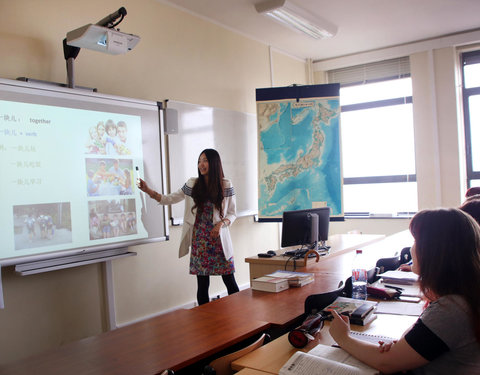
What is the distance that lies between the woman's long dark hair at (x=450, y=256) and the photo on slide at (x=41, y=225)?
258cm

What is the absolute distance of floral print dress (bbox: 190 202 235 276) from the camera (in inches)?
145

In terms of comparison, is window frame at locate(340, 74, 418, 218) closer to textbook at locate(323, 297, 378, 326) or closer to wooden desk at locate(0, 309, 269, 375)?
textbook at locate(323, 297, 378, 326)

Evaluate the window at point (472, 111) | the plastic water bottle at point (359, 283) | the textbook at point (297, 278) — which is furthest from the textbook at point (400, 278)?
the window at point (472, 111)

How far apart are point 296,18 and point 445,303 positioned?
4.21 m

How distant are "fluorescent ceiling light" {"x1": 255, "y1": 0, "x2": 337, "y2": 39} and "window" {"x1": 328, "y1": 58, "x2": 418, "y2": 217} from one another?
4.74 ft

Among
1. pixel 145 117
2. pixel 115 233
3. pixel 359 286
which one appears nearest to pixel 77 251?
pixel 115 233

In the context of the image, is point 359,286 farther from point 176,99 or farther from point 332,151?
point 332,151

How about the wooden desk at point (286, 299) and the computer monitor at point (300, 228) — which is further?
the computer monitor at point (300, 228)

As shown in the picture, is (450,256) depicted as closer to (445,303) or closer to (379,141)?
(445,303)

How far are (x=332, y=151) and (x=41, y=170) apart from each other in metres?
3.58

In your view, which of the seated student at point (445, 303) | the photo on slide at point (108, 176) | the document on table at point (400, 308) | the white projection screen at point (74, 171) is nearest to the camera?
the seated student at point (445, 303)

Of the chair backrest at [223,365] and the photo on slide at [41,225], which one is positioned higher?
the photo on slide at [41,225]

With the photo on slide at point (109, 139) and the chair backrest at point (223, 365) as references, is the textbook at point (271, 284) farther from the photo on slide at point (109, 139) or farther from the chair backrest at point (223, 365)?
the photo on slide at point (109, 139)

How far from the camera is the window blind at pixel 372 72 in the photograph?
249 inches
